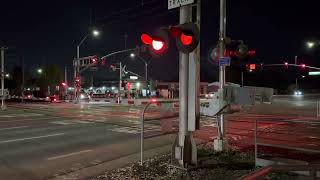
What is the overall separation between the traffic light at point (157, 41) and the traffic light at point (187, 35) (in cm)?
27

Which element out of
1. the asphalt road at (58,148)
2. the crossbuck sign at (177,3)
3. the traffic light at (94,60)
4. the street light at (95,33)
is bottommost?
the asphalt road at (58,148)

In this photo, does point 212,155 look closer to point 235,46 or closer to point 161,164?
point 161,164

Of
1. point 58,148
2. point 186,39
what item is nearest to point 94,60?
point 58,148

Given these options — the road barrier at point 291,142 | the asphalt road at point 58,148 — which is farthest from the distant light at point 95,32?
the road barrier at point 291,142

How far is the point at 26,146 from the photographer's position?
476 inches

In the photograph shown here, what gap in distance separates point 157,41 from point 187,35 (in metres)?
0.66

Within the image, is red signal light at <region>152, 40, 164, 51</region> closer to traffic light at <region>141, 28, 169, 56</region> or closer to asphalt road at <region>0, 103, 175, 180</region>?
traffic light at <region>141, 28, 169, 56</region>

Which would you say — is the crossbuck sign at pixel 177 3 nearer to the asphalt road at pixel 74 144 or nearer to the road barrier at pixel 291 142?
the road barrier at pixel 291 142

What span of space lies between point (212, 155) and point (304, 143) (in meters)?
4.66

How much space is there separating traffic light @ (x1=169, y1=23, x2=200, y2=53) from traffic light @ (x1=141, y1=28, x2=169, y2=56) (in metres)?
0.27

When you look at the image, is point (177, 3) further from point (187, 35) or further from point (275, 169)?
point (275, 169)

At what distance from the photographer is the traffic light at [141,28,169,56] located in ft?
24.7

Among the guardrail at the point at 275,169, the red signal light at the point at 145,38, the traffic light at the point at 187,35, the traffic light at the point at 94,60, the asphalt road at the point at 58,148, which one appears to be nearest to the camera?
the guardrail at the point at 275,169

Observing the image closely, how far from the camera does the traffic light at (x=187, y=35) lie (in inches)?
286
